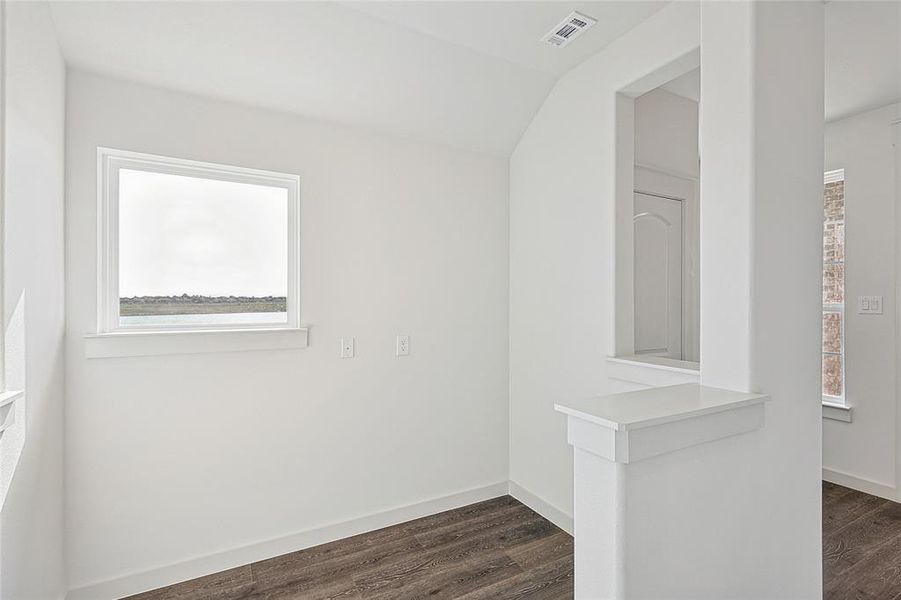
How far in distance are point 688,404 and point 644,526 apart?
1.11ft

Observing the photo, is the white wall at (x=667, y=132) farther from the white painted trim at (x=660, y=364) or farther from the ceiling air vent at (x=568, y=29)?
the white painted trim at (x=660, y=364)

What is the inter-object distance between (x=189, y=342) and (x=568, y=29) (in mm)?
2279

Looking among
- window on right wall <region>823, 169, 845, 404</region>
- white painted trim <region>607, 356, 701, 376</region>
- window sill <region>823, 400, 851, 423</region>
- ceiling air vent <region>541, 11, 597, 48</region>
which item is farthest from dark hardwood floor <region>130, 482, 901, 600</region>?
ceiling air vent <region>541, 11, 597, 48</region>

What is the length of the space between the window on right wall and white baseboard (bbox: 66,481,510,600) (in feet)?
8.24

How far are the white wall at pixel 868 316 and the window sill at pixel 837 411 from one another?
0.03 meters

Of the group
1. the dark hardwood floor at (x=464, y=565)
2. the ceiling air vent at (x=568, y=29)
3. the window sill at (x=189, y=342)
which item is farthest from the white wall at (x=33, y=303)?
the ceiling air vent at (x=568, y=29)

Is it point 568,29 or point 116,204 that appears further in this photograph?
point 568,29

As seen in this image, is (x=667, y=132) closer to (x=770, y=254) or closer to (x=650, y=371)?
(x=650, y=371)

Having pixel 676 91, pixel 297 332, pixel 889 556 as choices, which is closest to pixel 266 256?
pixel 297 332

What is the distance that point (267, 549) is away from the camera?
2348 mm

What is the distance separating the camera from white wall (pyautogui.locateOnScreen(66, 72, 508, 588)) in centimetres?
201

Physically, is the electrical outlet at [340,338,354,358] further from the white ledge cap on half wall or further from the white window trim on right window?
the white ledge cap on half wall

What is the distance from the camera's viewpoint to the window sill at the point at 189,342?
2.01 meters

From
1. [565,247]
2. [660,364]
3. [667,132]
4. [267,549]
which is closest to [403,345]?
[565,247]
